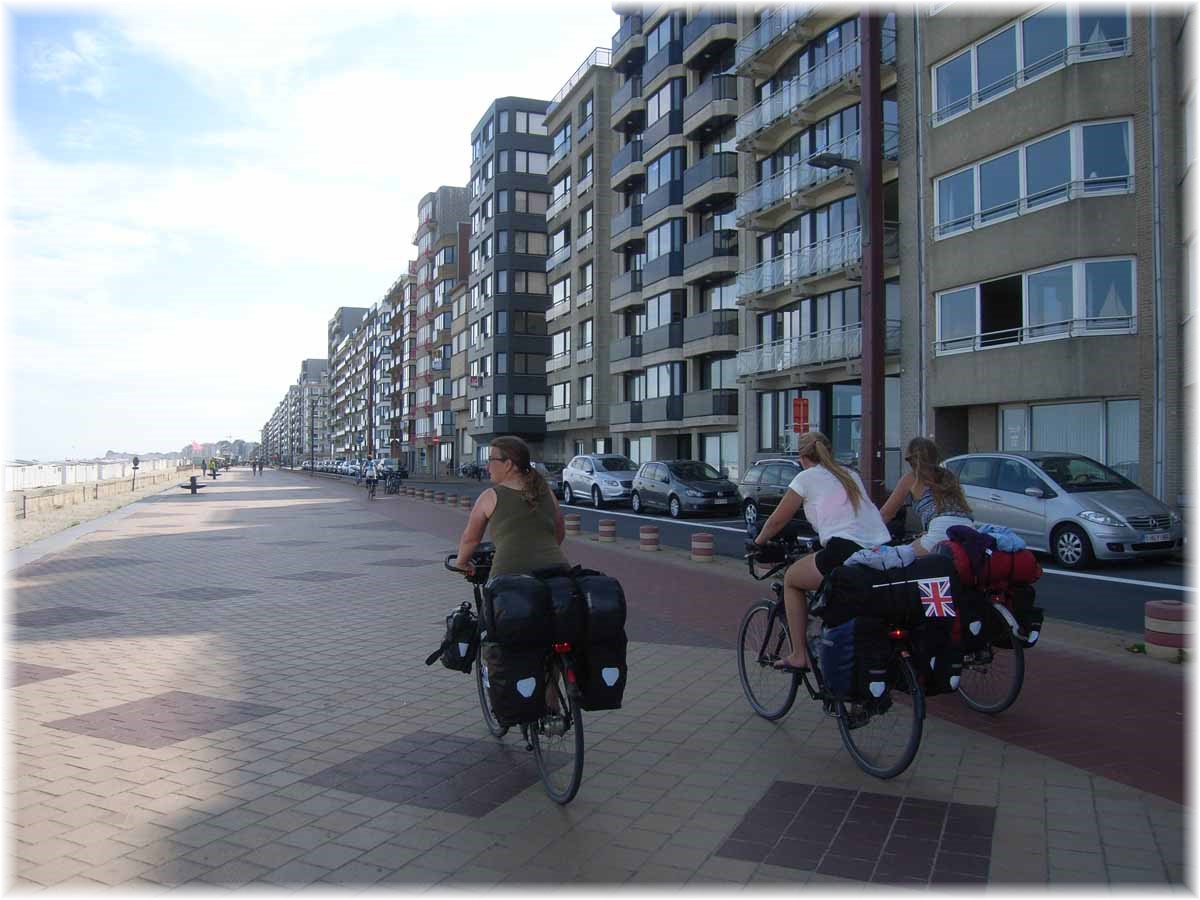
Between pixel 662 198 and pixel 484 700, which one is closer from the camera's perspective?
pixel 484 700

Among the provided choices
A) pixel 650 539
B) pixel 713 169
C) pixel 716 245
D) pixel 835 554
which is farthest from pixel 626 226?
pixel 835 554

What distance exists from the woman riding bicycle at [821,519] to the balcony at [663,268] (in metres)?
34.9

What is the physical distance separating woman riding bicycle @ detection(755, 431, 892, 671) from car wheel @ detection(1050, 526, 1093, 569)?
367 inches

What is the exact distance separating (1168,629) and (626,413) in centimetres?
3673

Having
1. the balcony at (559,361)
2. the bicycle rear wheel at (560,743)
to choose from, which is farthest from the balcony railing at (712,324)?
the bicycle rear wheel at (560,743)

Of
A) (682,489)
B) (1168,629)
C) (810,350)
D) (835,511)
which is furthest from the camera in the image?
(810,350)

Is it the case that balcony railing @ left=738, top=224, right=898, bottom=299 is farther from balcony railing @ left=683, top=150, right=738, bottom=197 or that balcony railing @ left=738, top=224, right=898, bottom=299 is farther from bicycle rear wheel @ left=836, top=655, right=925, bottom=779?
bicycle rear wheel @ left=836, top=655, right=925, bottom=779

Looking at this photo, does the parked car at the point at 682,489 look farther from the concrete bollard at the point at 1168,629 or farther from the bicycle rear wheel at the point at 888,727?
the bicycle rear wheel at the point at 888,727

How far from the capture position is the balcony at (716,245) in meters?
35.8

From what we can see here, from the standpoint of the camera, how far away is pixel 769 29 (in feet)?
103

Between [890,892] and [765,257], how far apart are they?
31.1 m

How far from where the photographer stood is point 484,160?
219 feet

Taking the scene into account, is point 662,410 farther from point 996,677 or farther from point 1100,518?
point 996,677

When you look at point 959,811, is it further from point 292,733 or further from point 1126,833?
point 292,733
